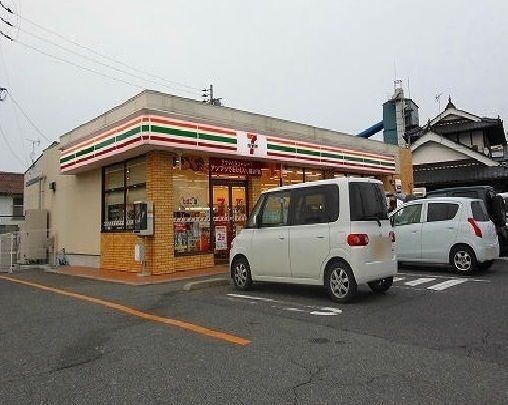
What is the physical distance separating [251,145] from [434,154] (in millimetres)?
22829

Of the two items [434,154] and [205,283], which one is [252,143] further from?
[434,154]

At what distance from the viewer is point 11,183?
126 feet

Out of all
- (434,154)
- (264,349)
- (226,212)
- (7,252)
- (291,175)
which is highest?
(434,154)

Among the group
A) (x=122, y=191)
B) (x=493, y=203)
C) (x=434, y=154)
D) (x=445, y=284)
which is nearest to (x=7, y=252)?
(x=122, y=191)

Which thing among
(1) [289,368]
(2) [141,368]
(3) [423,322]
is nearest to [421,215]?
(3) [423,322]

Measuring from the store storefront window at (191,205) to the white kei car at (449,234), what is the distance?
18.3 ft

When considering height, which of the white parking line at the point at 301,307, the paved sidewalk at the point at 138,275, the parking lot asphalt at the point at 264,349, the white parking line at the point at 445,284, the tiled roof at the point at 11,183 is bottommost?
the parking lot asphalt at the point at 264,349

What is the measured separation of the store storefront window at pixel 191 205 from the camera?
39.9 feet

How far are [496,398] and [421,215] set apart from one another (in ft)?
27.4

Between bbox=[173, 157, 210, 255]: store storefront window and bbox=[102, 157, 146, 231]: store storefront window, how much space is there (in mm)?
1010

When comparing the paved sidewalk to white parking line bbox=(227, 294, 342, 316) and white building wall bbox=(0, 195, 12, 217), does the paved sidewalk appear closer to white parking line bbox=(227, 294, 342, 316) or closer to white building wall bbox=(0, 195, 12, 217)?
white parking line bbox=(227, 294, 342, 316)

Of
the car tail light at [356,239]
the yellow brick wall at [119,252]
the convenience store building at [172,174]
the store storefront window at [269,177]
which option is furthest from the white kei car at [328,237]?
the store storefront window at [269,177]

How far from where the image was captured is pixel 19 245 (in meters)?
16.9

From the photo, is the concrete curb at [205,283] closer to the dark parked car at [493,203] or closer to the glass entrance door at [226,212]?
the glass entrance door at [226,212]
